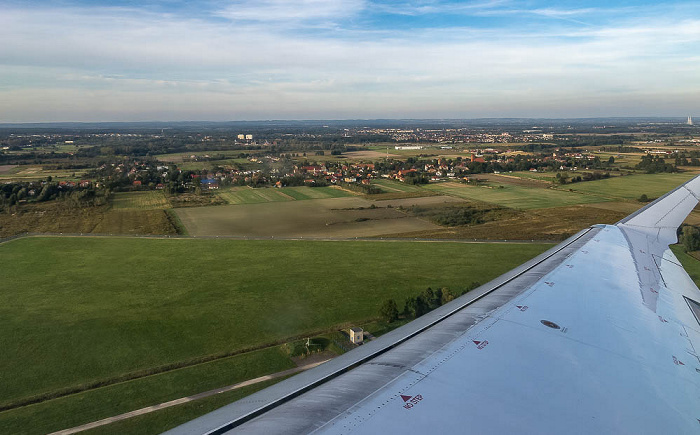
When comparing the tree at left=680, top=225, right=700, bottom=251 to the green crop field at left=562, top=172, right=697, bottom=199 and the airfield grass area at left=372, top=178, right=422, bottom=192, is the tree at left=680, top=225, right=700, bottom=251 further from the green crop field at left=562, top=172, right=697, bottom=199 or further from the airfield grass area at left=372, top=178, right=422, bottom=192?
the airfield grass area at left=372, top=178, right=422, bottom=192

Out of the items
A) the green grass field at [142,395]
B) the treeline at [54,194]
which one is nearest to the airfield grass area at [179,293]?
the green grass field at [142,395]

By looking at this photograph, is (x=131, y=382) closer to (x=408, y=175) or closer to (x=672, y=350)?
(x=672, y=350)

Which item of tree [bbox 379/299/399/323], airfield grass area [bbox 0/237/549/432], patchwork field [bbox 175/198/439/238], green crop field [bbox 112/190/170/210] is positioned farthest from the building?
green crop field [bbox 112/190/170/210]

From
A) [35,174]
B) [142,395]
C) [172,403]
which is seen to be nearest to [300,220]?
[142,395]

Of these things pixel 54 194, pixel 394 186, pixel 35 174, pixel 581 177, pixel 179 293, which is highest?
pixel 35 174

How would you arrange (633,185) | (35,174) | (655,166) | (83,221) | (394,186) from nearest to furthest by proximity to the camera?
(83,221)
(633,185)
(394,186)
(35,174)
(655,166)

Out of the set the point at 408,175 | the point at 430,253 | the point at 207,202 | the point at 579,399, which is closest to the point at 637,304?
the point at 579,399

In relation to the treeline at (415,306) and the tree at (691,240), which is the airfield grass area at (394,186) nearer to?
the tree at (691,240)

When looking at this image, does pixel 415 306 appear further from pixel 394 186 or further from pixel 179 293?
pixel 394 186
